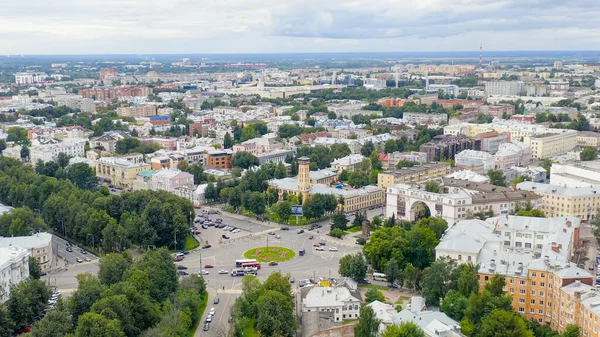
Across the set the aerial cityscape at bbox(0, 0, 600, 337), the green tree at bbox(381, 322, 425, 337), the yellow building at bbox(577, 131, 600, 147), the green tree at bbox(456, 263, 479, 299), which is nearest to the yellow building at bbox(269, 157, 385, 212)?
the aerial cityscape at bbox(0, 0, 600, 337)

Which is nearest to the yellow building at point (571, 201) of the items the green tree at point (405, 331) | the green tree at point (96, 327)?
the green tree at point (405, 331)

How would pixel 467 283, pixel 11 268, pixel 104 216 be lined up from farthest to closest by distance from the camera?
pixel 104 216, pixel 11 268, pixel 467 283

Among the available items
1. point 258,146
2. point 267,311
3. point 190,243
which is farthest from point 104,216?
point 258,146

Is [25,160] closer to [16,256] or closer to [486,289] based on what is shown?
[16,256]

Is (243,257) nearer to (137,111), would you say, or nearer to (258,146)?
(258,146)

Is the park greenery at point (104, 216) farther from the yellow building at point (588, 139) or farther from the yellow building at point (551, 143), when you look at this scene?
the yellow building at point (588, 139)
